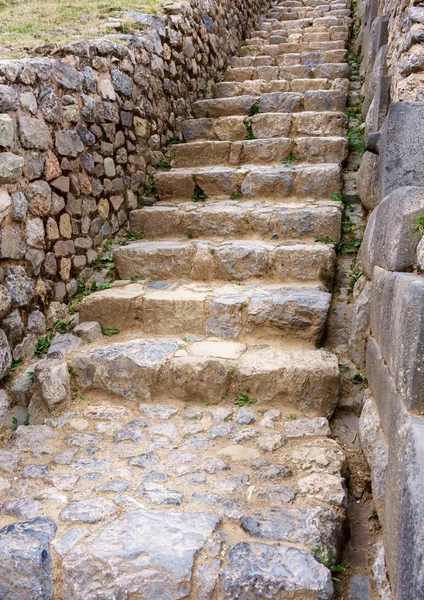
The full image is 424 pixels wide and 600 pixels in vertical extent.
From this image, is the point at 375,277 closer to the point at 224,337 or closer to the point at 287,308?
the point at 287,308

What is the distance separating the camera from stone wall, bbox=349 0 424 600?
1261 mm

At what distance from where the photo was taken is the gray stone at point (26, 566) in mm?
1729

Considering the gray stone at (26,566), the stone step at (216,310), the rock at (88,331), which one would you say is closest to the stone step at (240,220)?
the stone step at (216,310)

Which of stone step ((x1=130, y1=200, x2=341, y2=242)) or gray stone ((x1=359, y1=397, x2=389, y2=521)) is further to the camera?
stone step ((x1=130, y1=200, x2=341, y2=242))

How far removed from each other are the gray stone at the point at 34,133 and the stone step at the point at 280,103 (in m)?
2.76

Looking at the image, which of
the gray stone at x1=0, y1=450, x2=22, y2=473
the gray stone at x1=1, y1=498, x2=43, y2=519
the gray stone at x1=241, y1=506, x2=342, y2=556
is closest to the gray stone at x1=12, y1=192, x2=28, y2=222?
the gray stone at x1=0, y1=450, x2=22, y2=473

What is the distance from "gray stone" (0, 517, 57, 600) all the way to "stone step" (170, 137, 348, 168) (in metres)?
3.63

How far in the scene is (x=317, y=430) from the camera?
2.50 metres

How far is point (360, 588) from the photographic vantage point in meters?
1.76

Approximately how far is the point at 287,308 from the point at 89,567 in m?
1.77

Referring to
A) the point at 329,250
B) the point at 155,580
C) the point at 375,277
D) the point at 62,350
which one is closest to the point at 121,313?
the point at 62,350

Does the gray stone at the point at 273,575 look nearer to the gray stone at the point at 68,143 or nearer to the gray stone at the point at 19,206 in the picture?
the gray stone at the point at 19,206

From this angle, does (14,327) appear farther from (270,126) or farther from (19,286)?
(270,126)

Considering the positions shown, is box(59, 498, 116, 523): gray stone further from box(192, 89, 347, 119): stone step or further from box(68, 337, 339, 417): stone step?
box(192, 89, 347, 119): stone step
